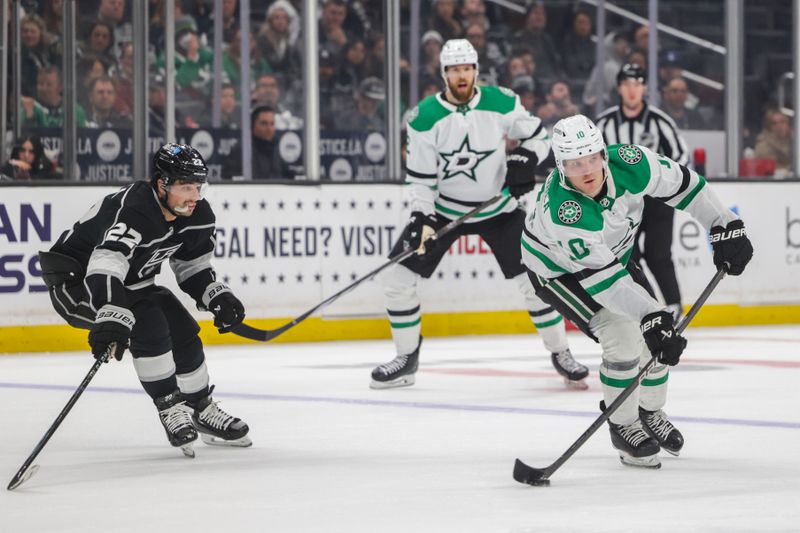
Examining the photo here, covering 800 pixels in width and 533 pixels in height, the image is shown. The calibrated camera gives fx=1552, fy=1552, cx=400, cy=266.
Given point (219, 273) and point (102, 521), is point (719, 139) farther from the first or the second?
point (102, 521)

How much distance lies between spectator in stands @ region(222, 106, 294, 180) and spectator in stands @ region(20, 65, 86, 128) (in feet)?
2.68

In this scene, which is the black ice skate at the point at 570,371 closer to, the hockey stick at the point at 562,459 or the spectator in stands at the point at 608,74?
the hockey stick at the point at 562,459

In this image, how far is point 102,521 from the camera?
3168mm

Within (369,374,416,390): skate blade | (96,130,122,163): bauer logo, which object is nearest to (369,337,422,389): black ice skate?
(369,374,416,390): skate blade

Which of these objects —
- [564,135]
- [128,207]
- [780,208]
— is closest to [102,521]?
[128,207]

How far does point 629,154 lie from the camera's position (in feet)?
12.7

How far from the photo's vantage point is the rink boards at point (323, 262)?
285 inches

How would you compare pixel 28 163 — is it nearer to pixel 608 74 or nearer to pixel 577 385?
pixel 577 385

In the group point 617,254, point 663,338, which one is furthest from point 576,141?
point 663,338

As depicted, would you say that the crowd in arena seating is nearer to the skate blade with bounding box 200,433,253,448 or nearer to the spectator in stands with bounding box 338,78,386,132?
the spectator in stands with bounding box 338,78,386,132

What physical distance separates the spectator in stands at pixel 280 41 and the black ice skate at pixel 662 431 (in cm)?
493

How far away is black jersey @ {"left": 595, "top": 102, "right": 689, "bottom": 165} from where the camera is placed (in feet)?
23.2

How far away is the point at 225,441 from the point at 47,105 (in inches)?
159

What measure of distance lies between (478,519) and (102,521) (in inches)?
30.2
